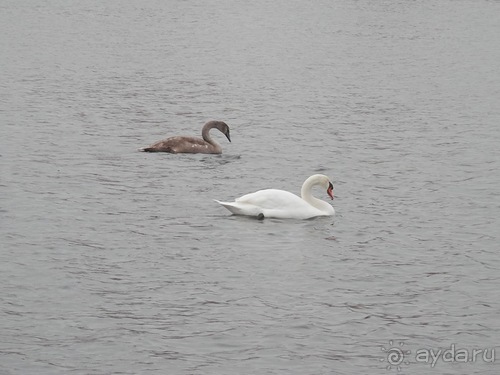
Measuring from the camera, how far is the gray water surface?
12.9 m

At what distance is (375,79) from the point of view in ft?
121

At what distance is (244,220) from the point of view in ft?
59.7

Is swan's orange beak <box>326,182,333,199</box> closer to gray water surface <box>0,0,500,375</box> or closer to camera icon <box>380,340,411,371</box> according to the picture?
gray water surface <box>0,0,500,375</box>

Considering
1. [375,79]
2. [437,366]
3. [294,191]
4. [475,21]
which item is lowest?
[437,366]

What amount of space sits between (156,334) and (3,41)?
32401mm

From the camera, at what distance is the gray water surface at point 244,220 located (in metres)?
12.9

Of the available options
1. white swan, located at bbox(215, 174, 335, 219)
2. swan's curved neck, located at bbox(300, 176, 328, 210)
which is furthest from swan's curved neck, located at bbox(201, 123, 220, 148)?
white swan, located at bbox(215, 174, 335, 219)

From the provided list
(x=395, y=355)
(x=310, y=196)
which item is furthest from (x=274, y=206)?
(x=395, y=355)

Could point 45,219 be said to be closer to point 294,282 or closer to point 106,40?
point 294,282

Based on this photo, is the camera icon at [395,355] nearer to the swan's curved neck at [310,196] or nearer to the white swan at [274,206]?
the white swan at [274,206]

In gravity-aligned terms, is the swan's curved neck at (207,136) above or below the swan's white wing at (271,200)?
above

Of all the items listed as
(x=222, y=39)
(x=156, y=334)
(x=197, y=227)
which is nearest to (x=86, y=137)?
(x=197, y=227)

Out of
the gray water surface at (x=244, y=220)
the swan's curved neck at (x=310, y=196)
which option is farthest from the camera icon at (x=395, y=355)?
the swan's curved neck at (x=310, y=196)

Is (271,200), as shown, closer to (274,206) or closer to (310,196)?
(274,206)
